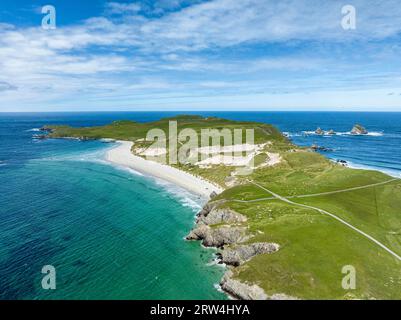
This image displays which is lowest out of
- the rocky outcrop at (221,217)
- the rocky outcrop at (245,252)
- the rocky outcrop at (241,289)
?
the rocky outcrop at (241,289)

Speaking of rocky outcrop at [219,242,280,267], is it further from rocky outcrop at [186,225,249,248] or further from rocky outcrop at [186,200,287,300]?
rocky outcrop at [186,225,249,248]

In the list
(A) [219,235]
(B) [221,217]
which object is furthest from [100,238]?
(B) [221,217]

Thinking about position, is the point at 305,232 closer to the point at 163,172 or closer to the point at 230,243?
the point at 230,243

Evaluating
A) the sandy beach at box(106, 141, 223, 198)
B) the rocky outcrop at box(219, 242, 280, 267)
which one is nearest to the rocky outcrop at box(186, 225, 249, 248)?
the rocky outcrop at box(219, 242, 280, 267)

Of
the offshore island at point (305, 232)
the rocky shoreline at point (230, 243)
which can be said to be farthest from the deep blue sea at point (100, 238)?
the offshore island at point (305, 232)

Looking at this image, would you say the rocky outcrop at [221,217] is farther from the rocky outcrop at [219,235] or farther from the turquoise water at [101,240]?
the turquoise water at [101,240]

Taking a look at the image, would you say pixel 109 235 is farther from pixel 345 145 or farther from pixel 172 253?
pixel 345 145
